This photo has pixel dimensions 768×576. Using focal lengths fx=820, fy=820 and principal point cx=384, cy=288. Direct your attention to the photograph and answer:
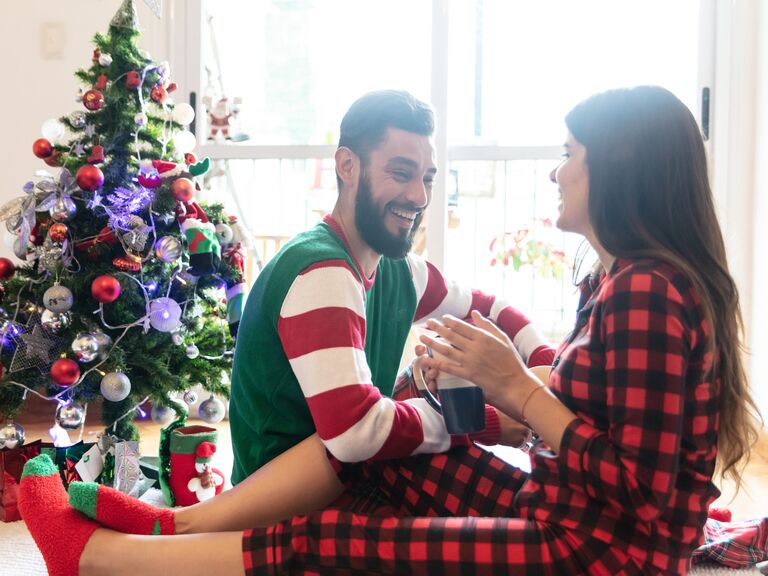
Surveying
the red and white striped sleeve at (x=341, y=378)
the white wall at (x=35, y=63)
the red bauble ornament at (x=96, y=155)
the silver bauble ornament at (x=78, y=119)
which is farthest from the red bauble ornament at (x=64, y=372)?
the white wall at (x=35, y=63)

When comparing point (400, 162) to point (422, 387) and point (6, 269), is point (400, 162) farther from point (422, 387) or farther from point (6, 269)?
point (6, 269)

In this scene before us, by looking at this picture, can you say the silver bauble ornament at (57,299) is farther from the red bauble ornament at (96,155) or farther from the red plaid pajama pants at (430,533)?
the red plaid pajama pants at (430,533)

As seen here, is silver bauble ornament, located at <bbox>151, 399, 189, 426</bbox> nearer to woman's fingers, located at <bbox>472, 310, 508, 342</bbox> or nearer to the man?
the man

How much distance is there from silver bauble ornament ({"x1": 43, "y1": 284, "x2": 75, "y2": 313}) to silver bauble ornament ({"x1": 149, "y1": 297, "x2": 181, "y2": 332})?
0.62 ft

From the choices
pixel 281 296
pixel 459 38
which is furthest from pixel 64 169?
pixel 459 38

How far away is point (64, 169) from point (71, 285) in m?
0.29

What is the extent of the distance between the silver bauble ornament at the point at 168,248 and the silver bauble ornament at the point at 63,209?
8.4 inches

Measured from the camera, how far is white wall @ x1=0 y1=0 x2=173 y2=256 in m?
3.05

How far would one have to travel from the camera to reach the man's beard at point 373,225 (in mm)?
1565

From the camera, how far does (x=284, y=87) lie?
328 cm

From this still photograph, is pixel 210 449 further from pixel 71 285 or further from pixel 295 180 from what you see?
pixel 295 180

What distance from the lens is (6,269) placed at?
204 centimetres

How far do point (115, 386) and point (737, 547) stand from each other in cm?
140

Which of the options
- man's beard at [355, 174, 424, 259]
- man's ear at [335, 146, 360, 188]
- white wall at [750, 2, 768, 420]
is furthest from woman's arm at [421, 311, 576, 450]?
white wall at [750, 2, 768, 420]
